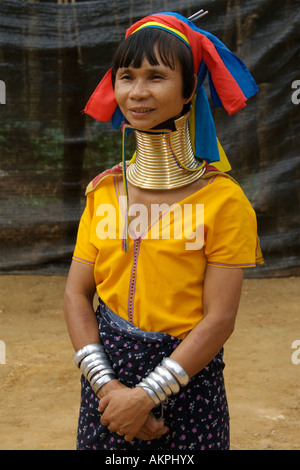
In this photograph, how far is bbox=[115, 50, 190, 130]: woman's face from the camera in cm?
165

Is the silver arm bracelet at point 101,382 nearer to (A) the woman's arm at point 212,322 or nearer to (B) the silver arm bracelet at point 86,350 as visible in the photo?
(B) the silver arm bracelet at point 86,350

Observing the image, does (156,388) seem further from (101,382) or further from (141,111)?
(141,111)

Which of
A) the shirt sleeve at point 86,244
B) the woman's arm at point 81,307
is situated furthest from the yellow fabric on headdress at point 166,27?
the woman's arm at point 81,307

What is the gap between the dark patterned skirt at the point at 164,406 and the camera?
171 cm

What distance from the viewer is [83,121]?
6020mm

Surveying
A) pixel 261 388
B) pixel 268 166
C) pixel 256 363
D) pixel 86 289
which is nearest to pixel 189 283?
pixel 86 289

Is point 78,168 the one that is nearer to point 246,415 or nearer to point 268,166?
point 268,166

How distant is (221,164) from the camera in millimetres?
1871

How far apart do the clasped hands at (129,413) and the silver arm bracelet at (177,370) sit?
0.09 metres

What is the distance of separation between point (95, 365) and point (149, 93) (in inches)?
28.5

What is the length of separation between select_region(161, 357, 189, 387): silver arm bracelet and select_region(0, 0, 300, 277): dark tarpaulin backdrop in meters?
4.50

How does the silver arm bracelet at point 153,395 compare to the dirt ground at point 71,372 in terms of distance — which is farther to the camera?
the dirt ground at point 71,372
